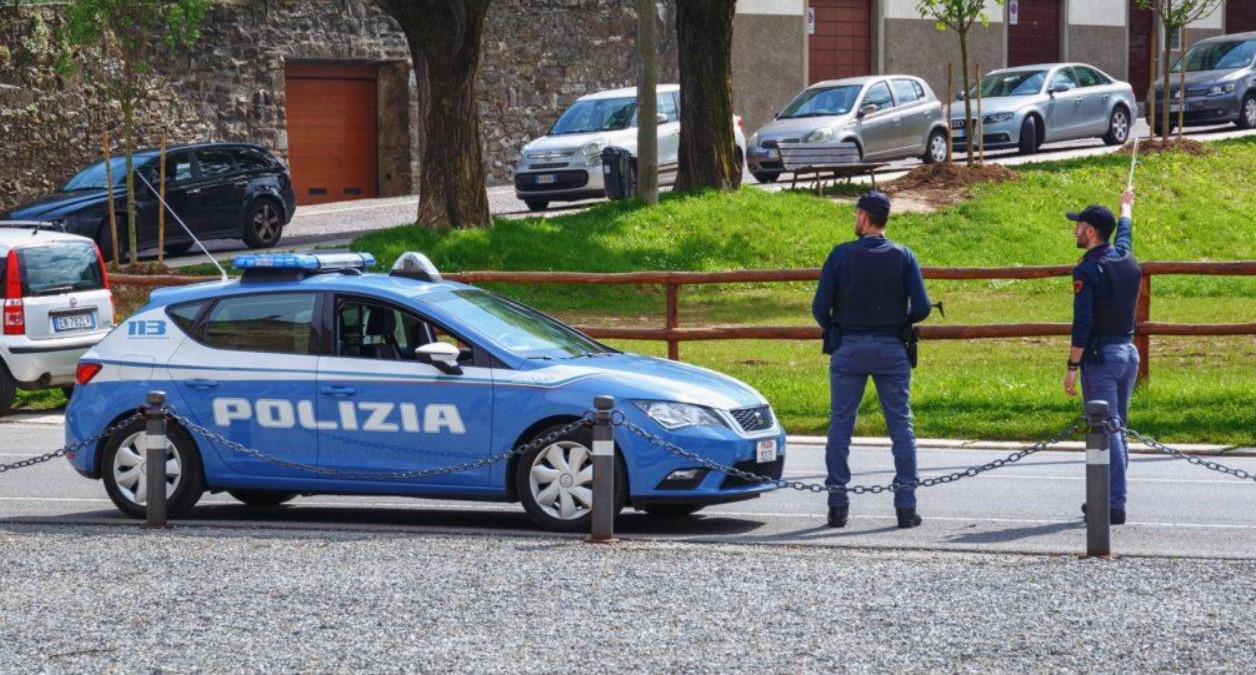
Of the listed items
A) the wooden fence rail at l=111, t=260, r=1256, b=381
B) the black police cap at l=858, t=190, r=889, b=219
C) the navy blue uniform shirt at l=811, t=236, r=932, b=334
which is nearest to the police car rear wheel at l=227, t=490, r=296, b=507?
the navy blue uniform shirt at l=811, t=236, r=932, b=334

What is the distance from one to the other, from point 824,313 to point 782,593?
258 cm

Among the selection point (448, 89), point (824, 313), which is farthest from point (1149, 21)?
point (824, 313)

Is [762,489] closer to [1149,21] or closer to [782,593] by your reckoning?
[782,593]

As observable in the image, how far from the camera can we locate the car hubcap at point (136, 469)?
11.5 m

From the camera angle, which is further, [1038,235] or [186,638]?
[1038,235]

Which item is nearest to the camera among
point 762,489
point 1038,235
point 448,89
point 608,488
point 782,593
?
point 782,593

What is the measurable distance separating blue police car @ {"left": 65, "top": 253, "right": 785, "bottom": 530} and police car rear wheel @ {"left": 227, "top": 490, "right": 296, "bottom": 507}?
0.16 feet

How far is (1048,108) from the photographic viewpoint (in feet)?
115

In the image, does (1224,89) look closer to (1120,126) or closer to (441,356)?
(1120,126)

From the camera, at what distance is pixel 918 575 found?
29.9ft

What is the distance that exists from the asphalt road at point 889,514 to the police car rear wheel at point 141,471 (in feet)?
0.59

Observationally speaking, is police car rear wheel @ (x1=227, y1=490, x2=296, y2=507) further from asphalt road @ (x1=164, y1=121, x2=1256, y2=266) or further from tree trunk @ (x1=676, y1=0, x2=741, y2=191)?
tree trunk @ (x1=676, y1=0, x2=741, y2=191)

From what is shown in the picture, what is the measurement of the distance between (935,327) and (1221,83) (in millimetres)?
23909

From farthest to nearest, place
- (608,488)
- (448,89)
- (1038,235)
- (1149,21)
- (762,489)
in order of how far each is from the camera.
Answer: (1149,21) → (1038,235) → (448,89) → (762,489) → (608,488)
